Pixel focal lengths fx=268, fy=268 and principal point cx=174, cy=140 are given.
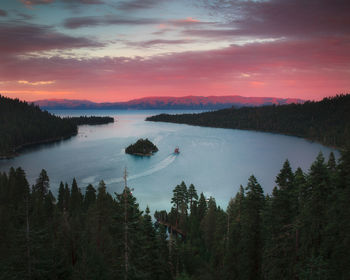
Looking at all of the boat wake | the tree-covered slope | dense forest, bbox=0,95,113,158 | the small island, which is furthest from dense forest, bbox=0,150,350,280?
the tree-covered slope

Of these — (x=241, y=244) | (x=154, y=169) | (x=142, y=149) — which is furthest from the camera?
(x=142, y=149)

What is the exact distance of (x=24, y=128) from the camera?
160 meters

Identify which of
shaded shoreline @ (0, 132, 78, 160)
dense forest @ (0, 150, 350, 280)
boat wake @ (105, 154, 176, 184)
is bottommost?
boat wake @ (105, 154, 176, 184)

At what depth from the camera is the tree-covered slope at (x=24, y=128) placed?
Result: 135750 mm

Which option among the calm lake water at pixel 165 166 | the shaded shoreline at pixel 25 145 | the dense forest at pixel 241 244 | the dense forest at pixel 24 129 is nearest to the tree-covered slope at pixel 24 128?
the dense forest at pixel 24 129

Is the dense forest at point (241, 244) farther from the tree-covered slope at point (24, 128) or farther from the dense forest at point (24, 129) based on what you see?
the tree-covered slope at point (24, 128)

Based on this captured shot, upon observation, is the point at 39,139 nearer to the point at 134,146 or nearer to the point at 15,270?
the point at 134,146

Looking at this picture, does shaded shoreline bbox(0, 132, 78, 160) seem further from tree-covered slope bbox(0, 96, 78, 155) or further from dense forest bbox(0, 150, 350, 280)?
dense forest bbox(0, 150, 350, 280)

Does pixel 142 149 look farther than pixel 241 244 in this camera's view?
Yes

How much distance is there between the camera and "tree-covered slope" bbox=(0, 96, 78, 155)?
136 m

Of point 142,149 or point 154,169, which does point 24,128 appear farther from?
point 154,169

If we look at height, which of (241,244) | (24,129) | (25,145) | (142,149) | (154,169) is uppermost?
(24,129)

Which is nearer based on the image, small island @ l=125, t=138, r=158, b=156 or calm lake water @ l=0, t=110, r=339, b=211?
calm lake water @ l=0, t=110, r=339, b=211

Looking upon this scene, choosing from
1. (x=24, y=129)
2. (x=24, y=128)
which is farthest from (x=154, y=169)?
(x=24, y=128)
